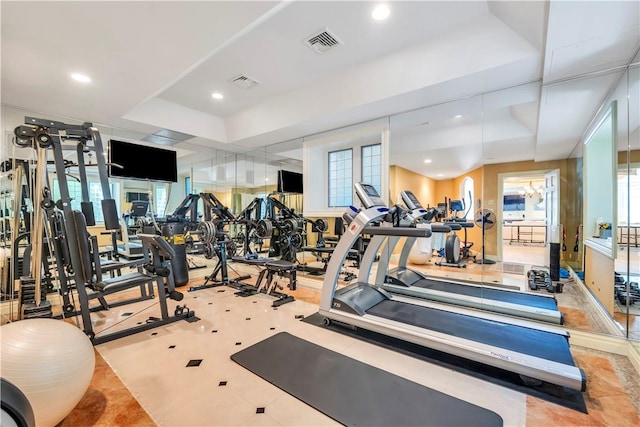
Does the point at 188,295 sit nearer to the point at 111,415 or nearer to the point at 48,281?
the point at 48,281

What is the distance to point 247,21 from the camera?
2330mm

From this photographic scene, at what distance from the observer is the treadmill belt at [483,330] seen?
2.38m

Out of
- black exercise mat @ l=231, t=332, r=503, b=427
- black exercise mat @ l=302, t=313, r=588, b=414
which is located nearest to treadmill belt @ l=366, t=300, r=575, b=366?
black exercise mat @ l=302, t=313, r=588, b=414

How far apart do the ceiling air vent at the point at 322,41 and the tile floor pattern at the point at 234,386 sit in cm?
341

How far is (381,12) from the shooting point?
2.84 m

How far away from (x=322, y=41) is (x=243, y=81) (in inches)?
60.9

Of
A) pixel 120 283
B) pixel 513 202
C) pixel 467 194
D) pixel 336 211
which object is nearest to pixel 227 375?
pixel 120 283

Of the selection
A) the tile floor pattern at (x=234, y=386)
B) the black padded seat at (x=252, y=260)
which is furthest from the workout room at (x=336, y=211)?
the black padded seat at (x=252, y=260)

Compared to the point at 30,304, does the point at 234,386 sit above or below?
below

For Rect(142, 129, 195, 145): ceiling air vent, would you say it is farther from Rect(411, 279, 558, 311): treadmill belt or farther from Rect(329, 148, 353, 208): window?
Rect(411, 279, 558, 311): treadmill belt

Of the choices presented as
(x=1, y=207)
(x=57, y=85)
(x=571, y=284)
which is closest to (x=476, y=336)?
(x=571, y=284)

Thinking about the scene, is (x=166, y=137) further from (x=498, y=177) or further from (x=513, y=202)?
(x=513, y=202)

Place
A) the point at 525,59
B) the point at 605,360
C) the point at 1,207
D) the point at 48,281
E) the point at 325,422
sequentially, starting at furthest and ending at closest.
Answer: the point at 48,281
the point at 1,207
the point at 525,59
the point at 605,360
the point at 325,422

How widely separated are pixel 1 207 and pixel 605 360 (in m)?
7.03
